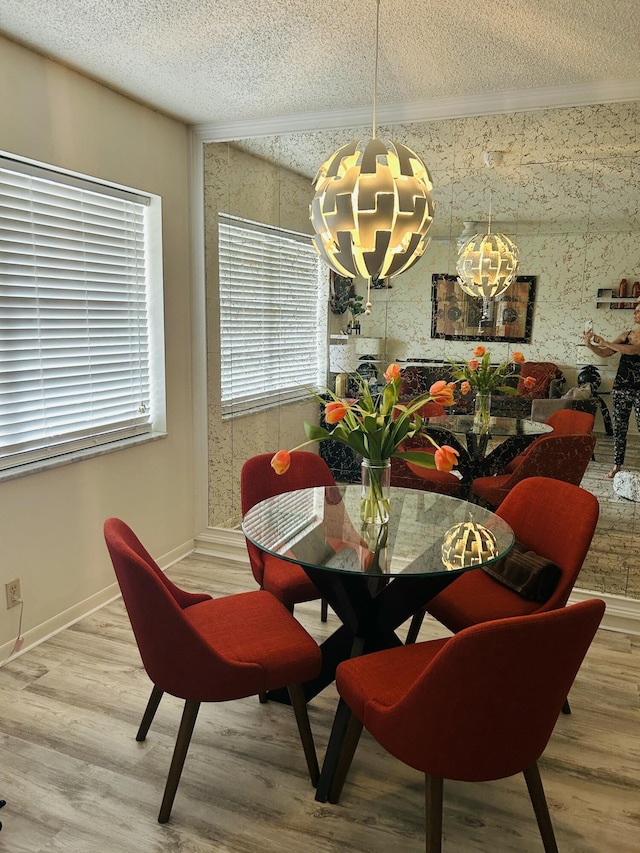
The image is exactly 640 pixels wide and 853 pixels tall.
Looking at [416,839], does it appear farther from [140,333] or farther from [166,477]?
[140,333]

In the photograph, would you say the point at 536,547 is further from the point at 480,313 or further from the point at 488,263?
the point at 488,263

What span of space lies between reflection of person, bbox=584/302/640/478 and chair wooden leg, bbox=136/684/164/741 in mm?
2314

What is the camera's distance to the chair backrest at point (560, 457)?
312 cm

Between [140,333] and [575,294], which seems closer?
[575,294]

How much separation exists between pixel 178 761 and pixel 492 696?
1.00 m

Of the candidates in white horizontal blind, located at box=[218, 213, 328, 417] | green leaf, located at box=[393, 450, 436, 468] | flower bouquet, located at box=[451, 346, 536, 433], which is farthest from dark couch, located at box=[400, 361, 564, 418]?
green leaf, located at box=[393, 450, 436, 468]

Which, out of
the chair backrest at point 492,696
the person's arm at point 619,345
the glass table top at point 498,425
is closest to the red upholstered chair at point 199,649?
the chair backrest at point 492,696

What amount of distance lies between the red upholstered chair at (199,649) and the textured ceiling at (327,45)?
6.05 ft

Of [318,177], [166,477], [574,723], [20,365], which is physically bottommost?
[574,723]

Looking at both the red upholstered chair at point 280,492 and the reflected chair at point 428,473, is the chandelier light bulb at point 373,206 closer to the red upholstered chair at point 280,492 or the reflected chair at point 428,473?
the red upholstered chair at point 280,492

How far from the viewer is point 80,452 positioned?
3135 mm

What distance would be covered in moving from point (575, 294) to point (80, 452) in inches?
99.4

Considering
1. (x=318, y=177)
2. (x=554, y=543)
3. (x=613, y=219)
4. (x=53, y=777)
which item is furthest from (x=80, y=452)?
(x=613, y=219)

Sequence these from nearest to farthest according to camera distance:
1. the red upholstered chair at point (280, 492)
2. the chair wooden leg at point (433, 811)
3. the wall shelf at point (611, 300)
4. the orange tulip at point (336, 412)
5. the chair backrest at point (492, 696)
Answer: the chair backrest at point (492, 696)
the chair wooden leg at point (433, 811)
the orange tulip at point (336, 412)
the red upholstered chair at point (280, 492)
the wall shelf at point (611, 300)
